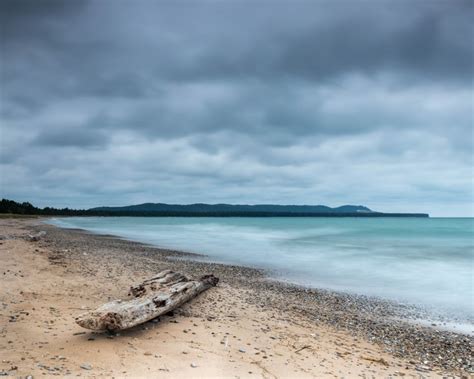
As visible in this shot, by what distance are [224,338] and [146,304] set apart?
4.21 feet

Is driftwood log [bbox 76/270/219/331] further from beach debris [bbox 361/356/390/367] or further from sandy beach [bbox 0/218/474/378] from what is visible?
beach debris [bbox 361/356/390/367]

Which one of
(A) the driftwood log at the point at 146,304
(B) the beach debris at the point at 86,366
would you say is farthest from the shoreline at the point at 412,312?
(B) the beach debris at the point at 86,366

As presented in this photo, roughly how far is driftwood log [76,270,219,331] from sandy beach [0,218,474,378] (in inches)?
7.0

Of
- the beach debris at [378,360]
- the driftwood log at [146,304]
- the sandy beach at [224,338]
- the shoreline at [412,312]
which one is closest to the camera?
the sandy beach at [224,338]

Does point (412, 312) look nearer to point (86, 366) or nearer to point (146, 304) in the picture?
point (146, 304)

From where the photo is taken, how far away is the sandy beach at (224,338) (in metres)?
4.63

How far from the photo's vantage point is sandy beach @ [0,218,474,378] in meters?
4.63

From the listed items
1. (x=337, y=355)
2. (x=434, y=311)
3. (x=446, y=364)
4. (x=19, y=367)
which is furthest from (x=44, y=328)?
(x=434, y=311)

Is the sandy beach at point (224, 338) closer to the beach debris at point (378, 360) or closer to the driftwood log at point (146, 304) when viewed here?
the beach debris at point (378, 360)

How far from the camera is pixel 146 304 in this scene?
5.93 meters

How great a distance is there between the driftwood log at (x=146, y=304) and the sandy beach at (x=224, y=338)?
177 millimetres

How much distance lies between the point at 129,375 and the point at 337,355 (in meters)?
2.91

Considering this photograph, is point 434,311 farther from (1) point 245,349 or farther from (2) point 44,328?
(2) point 44,328

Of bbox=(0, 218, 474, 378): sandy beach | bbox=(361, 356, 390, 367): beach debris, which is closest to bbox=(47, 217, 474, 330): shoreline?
bbox=(0, 218, 474, 378): sandy beach
